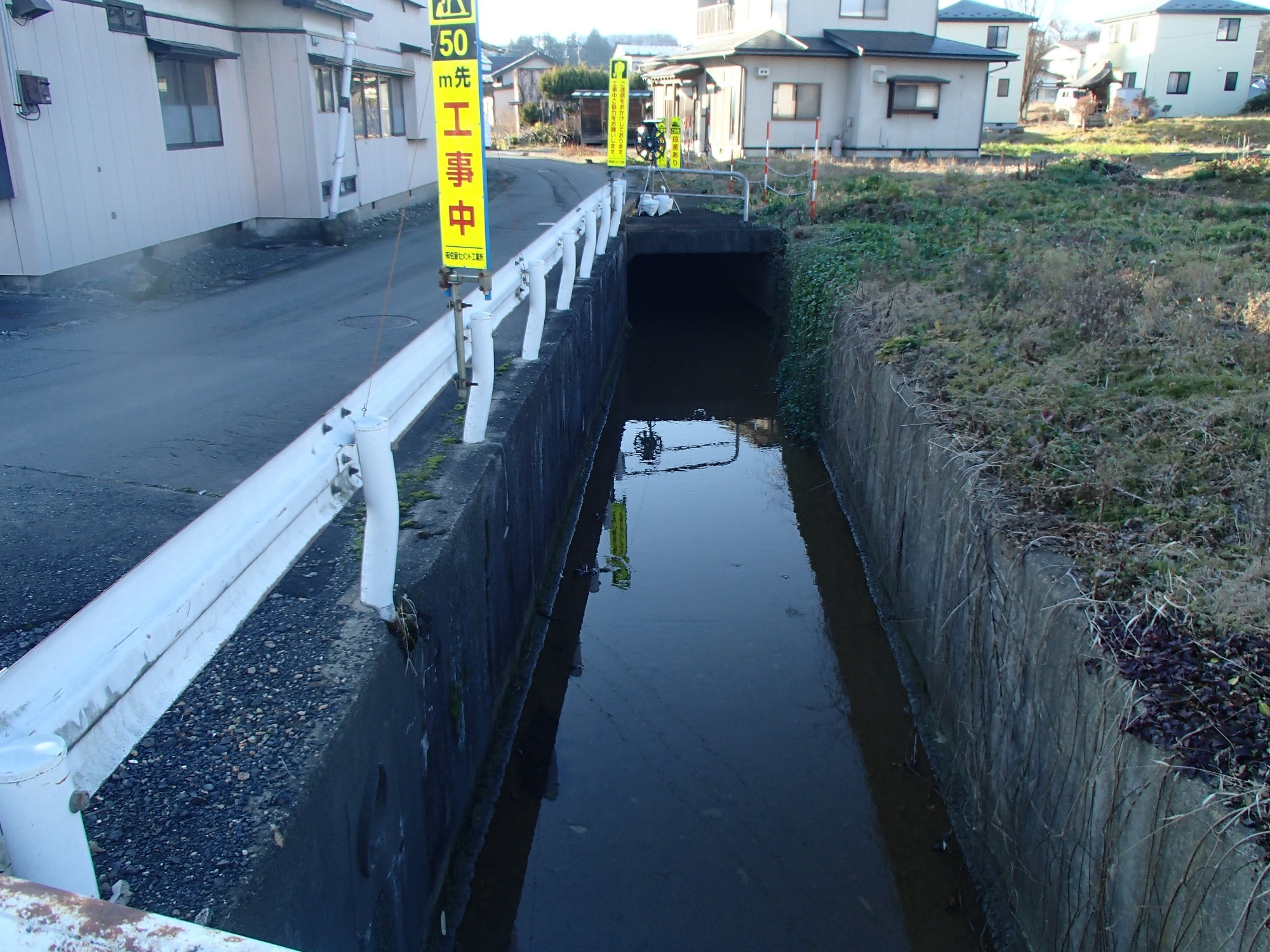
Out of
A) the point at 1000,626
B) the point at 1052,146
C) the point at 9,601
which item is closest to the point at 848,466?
the point at 1000,626

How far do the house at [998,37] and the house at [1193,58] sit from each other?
4.08 m

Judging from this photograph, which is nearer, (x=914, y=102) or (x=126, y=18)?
(x=126, y=18)

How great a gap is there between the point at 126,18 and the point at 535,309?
318 inches

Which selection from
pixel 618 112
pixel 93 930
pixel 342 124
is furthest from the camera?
pixel 618 112

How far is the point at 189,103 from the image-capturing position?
42.0ft

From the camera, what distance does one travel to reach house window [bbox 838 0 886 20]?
96.8 ft

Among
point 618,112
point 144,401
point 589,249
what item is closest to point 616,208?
point 589,249

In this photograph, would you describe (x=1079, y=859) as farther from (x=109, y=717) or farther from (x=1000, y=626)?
(x=109, y=717)

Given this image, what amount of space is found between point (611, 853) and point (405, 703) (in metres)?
1.75

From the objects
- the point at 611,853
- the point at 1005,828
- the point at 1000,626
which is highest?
the point at 1000,626

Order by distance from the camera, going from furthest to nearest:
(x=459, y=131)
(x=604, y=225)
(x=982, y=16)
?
(x=982, y=16)
(x=604, y=225)
(x=459, y=131)

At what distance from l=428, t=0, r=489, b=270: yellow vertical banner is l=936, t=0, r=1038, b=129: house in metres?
44.7

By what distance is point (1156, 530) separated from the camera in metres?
3.98

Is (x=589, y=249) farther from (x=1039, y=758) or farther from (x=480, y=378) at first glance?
(x=1039, y=758)
